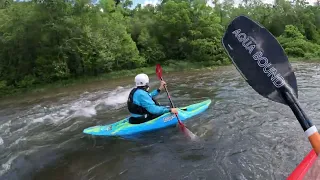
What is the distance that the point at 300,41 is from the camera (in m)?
22.7

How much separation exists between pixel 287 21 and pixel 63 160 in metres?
27.4

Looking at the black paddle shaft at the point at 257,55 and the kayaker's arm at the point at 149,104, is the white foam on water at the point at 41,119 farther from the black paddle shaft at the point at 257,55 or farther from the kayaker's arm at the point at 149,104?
the black paddle shaft at the point at 257,55

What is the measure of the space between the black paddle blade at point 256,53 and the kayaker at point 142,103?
362 cm

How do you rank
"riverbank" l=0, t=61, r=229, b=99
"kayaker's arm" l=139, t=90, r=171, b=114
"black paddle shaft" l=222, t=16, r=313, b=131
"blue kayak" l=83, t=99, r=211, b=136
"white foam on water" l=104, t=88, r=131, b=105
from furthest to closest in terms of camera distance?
1. "riverbank" l=0, t=61, r=229, b=99
2. "white foam on water" l=104, t=88, r=131, b=105
3. "blue kayak" l=83, t=99, r=211, b=136
4. "kayaker's arm" l=139, t=90, r=171, b=114
5. "black paddle shaft" l=222, t=16, r=313, b=131

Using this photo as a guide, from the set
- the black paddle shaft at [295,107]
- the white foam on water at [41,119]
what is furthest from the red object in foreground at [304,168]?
the white foam on water at [41,119]

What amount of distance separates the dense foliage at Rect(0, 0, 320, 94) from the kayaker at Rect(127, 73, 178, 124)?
14.3m

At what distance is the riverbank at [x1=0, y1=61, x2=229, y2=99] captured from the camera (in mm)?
18134

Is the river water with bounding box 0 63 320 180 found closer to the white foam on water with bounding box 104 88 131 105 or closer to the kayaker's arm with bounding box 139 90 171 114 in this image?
the kayaker's arm with bounding box 139 90 171 114

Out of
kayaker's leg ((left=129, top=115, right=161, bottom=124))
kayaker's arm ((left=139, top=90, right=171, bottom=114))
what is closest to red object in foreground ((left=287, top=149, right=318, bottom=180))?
kayaker's arm ((left=139, top=90, right=171, bottom=114))

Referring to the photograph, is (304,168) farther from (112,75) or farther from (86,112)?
(112,75)

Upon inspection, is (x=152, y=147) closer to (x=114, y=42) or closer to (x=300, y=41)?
(x=114, y=42)

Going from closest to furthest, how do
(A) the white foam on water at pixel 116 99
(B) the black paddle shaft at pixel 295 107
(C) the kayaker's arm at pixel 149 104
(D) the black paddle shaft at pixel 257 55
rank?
(B) the black paddle shaft at pixel 295 107
(D) the black paddle shaft at pixel 257 55
(C) the kayaker's arm at pixel 149 104
(A) the white foam on water at pixel 116 99

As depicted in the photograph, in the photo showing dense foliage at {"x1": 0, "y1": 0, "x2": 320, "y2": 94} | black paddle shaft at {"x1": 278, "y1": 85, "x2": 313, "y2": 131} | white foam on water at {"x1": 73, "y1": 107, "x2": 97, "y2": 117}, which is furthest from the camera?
dense foliage at {"x1": 0, "y1": 0, "x2": 320, "y2": 94}

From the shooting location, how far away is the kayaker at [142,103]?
20.4 ft
